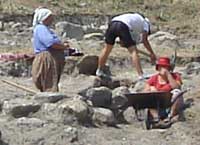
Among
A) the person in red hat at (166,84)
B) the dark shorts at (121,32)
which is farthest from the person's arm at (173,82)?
the dark shorts at (121,32)

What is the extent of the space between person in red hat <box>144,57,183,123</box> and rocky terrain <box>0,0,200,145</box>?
0.19 metres

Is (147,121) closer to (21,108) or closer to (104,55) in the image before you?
(21,108)

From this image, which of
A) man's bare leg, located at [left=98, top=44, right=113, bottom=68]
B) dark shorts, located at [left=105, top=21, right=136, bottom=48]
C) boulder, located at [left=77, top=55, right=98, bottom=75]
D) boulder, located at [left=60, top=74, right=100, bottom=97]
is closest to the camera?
dark shorts, located at [left=105, top=21, right=136, bottom=48]

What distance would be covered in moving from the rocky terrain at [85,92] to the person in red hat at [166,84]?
0.19 metres

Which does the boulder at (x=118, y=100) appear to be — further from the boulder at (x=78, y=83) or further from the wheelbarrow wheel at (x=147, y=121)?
the boulder at (x=78, y=83)

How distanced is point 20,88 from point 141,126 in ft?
7.32

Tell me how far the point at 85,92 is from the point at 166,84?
4.08 ft

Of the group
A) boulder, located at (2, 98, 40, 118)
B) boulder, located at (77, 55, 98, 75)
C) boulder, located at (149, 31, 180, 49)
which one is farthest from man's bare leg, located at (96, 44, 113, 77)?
boulder, located at (149, 31, 180, 49)

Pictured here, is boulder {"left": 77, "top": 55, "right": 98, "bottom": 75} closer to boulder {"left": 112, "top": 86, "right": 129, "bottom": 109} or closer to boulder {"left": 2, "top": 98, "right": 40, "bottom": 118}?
boulder {"left": 112, "top": 86, "right": 129, "bottom": 109}

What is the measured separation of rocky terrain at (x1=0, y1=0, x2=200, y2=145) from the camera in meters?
8.54

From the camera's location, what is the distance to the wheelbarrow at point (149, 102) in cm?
947

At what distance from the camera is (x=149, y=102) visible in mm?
9508

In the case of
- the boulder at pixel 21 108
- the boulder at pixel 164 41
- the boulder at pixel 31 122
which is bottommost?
the boulder at pixel 164 41

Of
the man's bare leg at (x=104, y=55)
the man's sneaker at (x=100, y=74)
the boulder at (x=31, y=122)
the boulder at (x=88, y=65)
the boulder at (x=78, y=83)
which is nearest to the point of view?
the boulder at (x=31, y=122)
